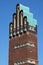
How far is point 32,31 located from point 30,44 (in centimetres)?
183

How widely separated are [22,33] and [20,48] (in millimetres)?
1813

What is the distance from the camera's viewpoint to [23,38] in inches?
1243

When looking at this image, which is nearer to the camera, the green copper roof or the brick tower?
the brick tower

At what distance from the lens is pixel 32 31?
32.2m

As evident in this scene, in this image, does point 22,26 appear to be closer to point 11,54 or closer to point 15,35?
point 15,35

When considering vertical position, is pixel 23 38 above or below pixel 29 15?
below

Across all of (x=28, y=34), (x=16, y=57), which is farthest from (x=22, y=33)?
(x=16, y=57)

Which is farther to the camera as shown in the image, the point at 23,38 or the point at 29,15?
the point at 29,15

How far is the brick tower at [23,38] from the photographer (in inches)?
1219

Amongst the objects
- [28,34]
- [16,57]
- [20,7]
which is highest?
[20,7]

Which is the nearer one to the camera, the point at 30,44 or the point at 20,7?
the point at 30,44

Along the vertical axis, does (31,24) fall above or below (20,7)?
below

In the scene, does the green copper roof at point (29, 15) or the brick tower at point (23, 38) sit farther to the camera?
the green copper roof at point (29, 15)

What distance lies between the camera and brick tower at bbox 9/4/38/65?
31.0 metres
